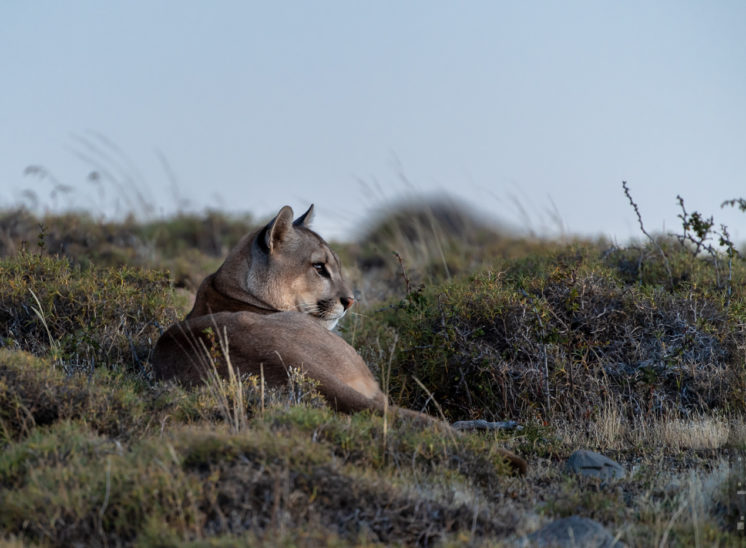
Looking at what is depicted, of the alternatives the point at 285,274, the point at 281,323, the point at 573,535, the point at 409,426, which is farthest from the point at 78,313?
the point at 573,535

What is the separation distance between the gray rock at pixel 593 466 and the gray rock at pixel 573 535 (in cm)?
101

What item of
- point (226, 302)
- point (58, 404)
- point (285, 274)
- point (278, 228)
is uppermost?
point (278, 228)

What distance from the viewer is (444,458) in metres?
4.59

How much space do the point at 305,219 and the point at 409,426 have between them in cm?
347

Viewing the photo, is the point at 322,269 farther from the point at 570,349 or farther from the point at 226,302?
the point at 570,349

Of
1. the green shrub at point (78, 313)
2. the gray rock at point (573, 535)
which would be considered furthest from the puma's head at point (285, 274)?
the gray rock at point (573, 535)

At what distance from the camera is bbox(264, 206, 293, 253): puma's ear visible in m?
7.03

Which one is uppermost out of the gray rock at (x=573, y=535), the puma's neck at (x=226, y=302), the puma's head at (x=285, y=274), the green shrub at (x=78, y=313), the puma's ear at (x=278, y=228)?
the puma's ear at (x=278, y=228)

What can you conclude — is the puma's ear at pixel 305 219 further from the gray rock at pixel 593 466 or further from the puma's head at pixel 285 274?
the gray rock at pixel 593 466

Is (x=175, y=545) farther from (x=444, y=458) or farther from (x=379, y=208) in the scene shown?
(x=379, y=208)

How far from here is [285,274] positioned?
7188mm

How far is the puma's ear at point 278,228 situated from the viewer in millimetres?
7031

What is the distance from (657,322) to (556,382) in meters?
1.17

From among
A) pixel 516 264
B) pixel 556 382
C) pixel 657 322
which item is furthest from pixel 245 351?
pixel 516 264
